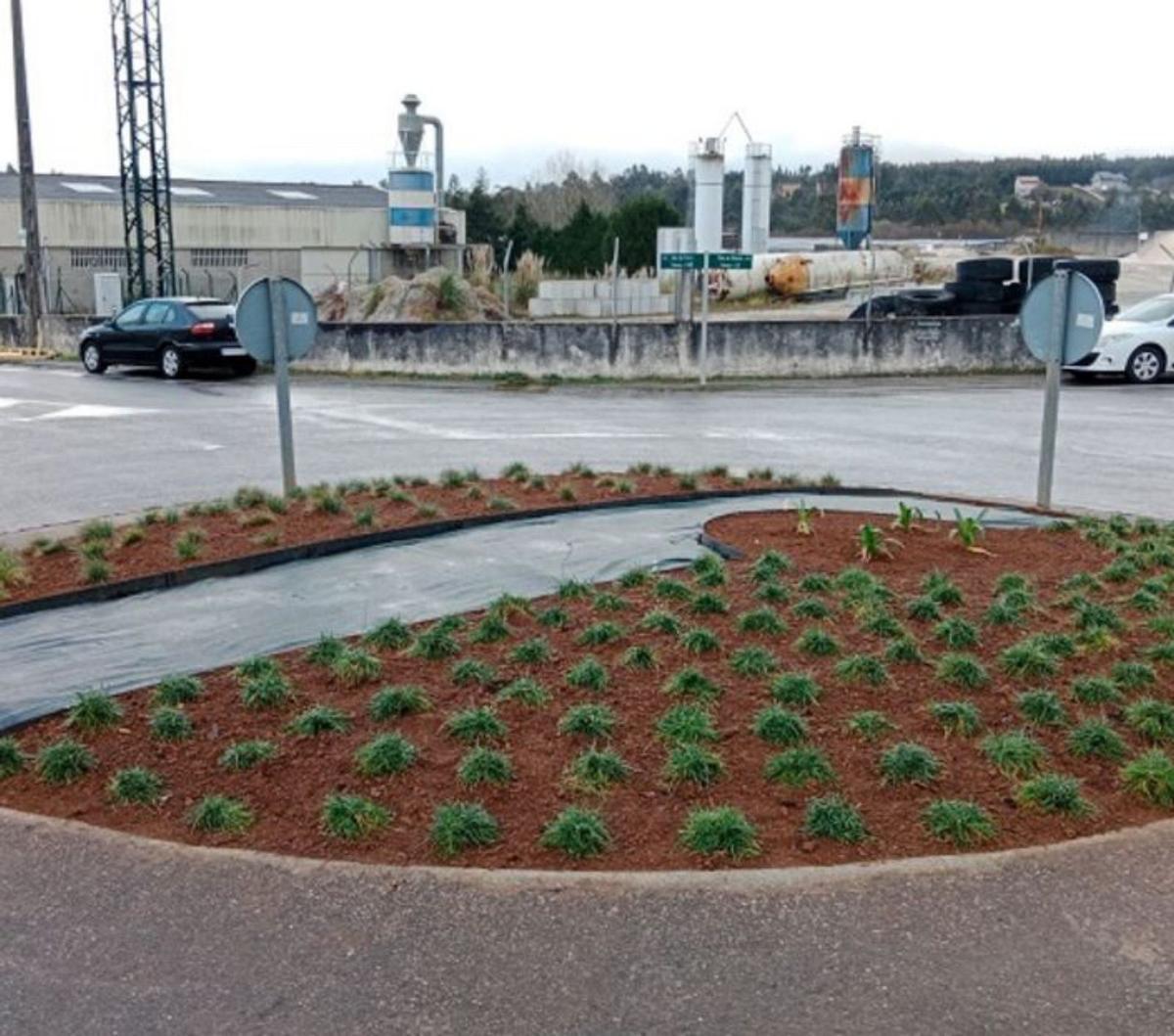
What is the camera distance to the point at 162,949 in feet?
11.8

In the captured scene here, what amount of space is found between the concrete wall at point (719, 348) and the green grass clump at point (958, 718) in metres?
19.2

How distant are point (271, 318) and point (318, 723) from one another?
4.95 meters

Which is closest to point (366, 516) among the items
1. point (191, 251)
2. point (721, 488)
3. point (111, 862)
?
point (721, 488)

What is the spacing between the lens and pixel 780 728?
16.2 ft

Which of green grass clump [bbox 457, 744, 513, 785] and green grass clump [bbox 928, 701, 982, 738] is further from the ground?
green grass clump [bbox 928, 701, 982, 738]

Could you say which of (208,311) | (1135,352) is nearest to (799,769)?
(1135,352)

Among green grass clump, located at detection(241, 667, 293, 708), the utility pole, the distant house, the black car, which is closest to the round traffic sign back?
green grass clump, located at detection(241, 667, 293, 708)

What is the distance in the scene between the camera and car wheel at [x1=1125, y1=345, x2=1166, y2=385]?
22.6 meters

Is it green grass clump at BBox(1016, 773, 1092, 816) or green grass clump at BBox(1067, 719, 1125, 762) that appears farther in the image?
green grass clump at BBox(1067, 719, 1125, 762)

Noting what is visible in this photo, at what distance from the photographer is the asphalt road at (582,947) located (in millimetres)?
3287

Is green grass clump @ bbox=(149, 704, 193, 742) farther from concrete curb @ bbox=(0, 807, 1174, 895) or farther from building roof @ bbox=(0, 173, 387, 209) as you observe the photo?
building roof @ bbox=(0, 173, 387, 209)

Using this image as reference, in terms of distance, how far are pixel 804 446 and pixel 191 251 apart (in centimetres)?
4470

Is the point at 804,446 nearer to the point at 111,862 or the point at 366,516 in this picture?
the point at 366,516

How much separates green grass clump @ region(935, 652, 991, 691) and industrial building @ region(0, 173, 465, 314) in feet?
142
